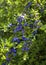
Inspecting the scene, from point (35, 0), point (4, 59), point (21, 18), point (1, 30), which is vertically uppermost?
point (35, 0)

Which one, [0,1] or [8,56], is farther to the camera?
[0,1]

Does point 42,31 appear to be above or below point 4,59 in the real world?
above

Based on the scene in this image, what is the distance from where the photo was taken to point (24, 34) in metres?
2.91

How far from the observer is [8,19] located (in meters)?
3.06

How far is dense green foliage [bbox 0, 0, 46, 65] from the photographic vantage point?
2840mm

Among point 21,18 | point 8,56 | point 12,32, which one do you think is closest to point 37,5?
point 21,18

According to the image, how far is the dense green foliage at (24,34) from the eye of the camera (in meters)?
2.84

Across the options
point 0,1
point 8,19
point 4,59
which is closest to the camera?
point 4,59

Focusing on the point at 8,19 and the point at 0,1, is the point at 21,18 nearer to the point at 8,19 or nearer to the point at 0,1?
the point at 8,19

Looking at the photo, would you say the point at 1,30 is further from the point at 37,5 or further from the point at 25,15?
the point at 37,5

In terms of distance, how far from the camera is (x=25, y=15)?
115 inches

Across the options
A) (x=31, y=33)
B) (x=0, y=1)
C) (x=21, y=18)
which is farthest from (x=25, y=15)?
(x=0, y=1)

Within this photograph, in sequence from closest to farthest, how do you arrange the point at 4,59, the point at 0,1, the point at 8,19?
the point at 4,59
the point at 8,19
the point at 0,1

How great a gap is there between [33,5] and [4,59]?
0.82 m
